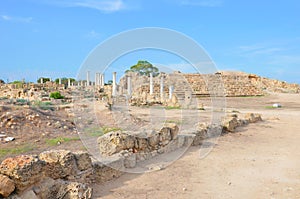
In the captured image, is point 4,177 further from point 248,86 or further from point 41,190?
point 248,86

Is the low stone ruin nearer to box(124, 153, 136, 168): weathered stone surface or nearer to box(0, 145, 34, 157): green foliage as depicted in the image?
box(124, 153, 136, 168): weathered stone surface

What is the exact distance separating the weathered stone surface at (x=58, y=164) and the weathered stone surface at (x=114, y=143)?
61.9 inches

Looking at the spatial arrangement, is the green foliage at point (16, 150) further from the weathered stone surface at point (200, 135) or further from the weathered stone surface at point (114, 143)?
the weathered stone surface at point (200, 135)

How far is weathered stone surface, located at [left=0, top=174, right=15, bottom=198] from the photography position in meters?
3.96

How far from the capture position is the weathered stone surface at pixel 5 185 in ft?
13.0

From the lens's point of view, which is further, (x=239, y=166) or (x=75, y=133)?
(x=75, y=133)

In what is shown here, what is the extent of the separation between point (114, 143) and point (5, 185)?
282cm

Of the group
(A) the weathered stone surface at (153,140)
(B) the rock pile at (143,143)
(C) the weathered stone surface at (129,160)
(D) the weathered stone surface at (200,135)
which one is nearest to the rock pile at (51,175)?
(C) the weathered stone surface at (129,160)

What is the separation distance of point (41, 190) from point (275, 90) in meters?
49.7

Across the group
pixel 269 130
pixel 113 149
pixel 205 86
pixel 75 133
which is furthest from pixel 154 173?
pixel 205 86

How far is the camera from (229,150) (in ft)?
28.0

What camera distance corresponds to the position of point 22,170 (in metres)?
4.05

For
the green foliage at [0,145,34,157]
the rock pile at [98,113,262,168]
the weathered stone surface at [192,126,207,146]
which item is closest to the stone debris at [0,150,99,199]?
the rock pile at [98,113,262,168]

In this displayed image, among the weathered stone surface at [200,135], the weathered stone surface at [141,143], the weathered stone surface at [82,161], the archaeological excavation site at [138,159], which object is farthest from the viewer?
the weathered stone surface at [200,135]
